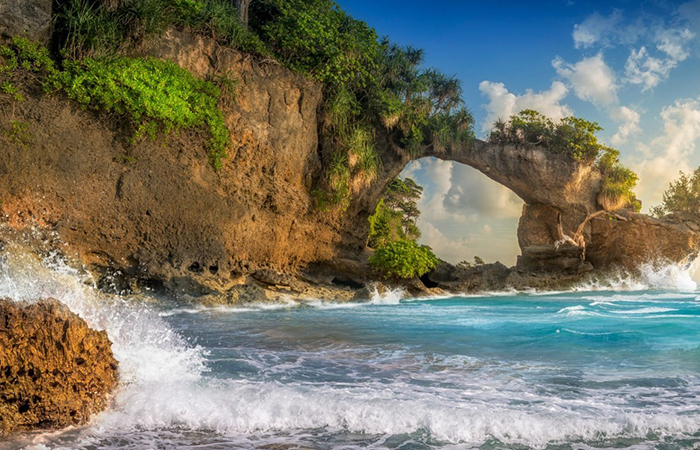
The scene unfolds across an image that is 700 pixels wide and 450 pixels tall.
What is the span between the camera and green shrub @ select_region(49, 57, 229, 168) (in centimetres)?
1076

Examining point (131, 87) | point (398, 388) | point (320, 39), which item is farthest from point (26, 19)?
point (398, 388)

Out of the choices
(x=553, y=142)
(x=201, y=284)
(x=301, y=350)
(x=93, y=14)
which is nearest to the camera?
(x=301, y=350)

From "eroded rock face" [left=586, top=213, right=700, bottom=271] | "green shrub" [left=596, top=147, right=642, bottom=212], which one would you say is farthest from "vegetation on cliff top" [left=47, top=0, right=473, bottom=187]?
"eroded rock face" [left=586, top=213, right=700, bottom=271]

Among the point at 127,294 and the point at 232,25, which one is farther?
the point at 232,25

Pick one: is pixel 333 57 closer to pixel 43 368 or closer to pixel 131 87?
pixel 131 87

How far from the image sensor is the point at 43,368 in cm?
339

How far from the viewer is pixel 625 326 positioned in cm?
837

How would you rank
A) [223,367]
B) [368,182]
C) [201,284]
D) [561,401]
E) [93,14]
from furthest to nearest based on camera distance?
[368,182], [201,284], [93,14], [223,367], [561,401]

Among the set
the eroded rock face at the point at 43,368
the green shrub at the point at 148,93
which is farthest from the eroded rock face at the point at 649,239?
the eroded rock face at the point at 43,368

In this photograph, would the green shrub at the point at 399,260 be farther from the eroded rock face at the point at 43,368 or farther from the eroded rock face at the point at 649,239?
the eroded rock face at the point at 43,368

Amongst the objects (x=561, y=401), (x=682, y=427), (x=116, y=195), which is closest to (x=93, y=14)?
(x=116, y=195)

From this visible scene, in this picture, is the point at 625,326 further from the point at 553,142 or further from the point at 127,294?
the point at 553,142

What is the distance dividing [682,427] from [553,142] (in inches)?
715

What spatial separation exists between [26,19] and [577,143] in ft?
60.0
